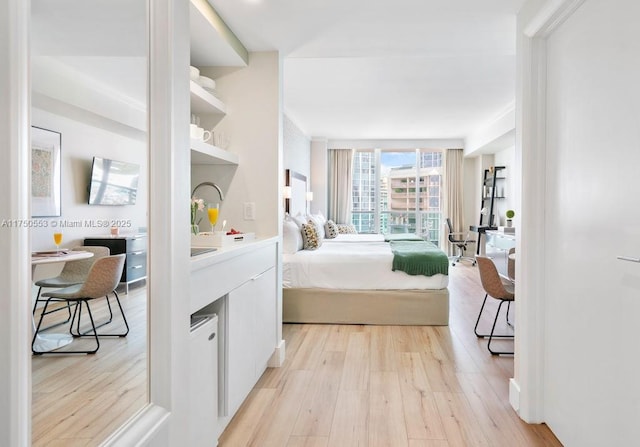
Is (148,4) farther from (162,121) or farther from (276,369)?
(276,369)

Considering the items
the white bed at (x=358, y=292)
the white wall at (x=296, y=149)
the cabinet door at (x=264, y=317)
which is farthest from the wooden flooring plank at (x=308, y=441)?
the white wall at (x=296, y=149)

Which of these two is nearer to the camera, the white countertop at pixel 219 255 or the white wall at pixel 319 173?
the white countertop at pixel 219 255

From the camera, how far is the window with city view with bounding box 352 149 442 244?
9555 mm

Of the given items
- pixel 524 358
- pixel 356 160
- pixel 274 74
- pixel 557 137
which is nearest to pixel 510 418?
pixel 524 358

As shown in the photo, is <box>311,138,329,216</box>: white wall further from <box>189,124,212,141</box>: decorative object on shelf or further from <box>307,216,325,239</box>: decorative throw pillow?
<box>189,124,212,141</box>: decorative object on shelf

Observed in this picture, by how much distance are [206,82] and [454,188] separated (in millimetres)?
7451

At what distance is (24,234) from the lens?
82 centimetres

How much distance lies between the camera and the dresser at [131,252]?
1.14m

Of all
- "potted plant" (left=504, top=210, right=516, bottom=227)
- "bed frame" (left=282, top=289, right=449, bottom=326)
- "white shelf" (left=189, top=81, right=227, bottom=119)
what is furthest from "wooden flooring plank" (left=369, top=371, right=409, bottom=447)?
"potted plant" (left=504, top=210, right=516, bottom=227)

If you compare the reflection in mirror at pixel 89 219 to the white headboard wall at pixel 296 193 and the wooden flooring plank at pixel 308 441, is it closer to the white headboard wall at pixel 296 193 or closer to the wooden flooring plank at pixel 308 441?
the wooden flooring plank at pixel 308 441

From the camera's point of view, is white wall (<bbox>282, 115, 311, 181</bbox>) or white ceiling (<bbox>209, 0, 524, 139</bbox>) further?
white wall (<bbox>282, 115, 311, 181</bbox>)

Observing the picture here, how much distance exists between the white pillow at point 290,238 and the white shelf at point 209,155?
55.6 inches

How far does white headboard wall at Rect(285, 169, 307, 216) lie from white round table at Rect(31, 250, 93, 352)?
552 centimetres

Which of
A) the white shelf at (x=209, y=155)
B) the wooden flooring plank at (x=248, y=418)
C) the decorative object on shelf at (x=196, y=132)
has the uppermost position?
the decorative object on shelf at (x=196, y=132)
